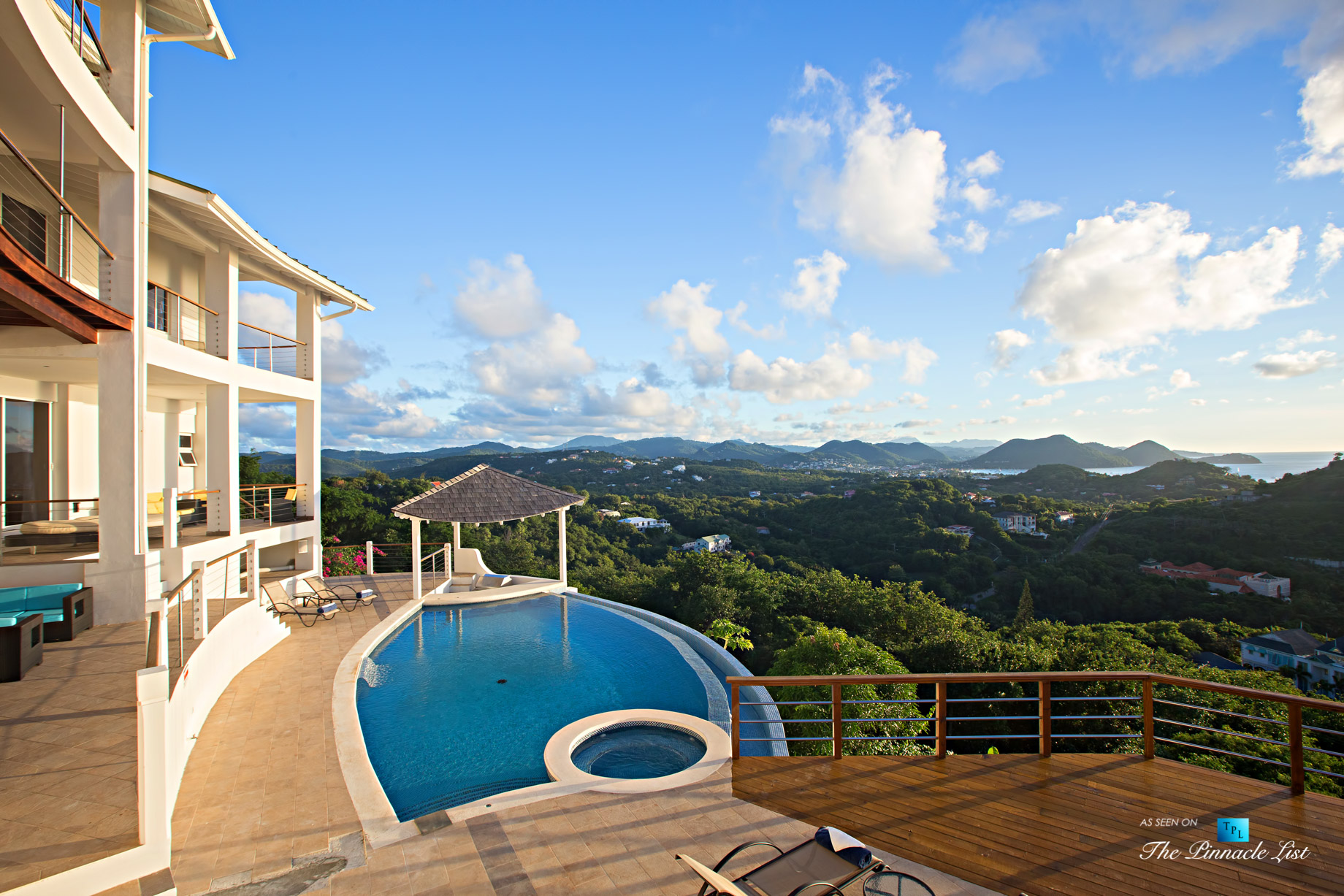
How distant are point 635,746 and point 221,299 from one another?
11639 millimetres

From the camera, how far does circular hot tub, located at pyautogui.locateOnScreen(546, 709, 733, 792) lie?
5.48 m

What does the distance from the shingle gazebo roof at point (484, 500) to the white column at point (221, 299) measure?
15.1 feet

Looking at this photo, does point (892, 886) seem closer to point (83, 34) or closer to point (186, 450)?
point (83, 34)

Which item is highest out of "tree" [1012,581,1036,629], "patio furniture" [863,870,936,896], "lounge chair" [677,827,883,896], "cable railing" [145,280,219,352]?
"cable railing" [145,280,219,352]

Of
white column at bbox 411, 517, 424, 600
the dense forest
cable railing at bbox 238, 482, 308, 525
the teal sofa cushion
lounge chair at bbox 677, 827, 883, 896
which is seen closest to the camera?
lounge chair at bbox 677, 827, 883, 896

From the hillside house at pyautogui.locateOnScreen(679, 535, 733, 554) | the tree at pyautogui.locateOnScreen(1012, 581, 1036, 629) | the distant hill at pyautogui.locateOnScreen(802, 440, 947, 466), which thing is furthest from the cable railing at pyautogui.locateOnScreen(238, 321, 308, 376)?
the distant hill at pyautogui.locateOnScreen(802, 440, 947, 466)

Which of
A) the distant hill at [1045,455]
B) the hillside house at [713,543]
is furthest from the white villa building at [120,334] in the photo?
the distant hill at [1045,455]

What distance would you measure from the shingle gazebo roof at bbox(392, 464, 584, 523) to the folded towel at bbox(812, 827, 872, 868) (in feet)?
35.2

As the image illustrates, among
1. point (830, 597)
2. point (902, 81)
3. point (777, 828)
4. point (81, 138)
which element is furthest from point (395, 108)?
point (830, 597)

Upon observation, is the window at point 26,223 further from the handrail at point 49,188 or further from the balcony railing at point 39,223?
the handrail at point 49,188

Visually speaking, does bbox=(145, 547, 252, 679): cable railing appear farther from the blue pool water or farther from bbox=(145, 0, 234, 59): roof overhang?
bbox=(145, 0, 234, 59): roof overhang

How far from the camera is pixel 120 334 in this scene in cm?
738

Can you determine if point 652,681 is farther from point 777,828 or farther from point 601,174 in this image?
point 601,174

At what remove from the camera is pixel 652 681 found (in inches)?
343
